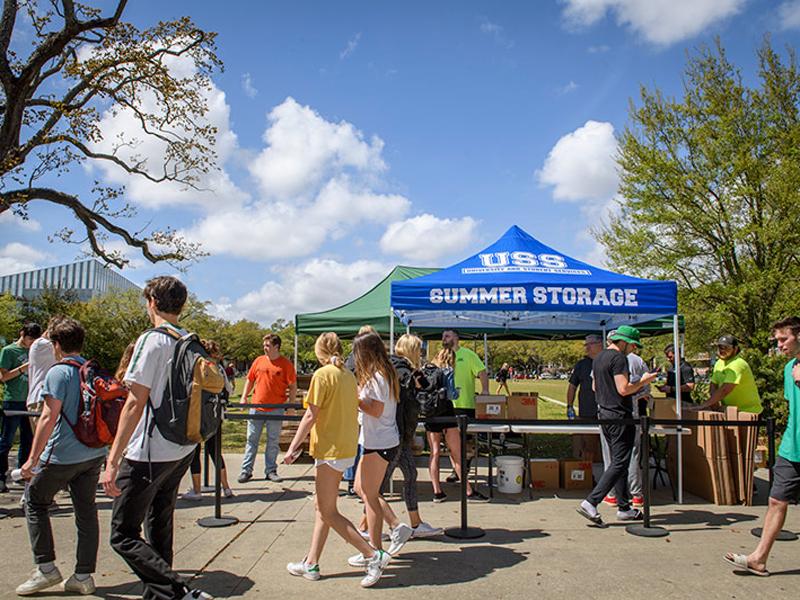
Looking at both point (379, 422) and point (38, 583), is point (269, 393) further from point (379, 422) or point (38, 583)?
point (38, 583)

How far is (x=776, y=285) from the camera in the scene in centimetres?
1589

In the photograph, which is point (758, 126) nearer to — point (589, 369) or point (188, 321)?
point (589, 369)

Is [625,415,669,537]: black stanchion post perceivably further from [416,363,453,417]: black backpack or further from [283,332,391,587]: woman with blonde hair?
[283,332,391,587]: woman with blonde hair

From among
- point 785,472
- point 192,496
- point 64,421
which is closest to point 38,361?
point 192,496

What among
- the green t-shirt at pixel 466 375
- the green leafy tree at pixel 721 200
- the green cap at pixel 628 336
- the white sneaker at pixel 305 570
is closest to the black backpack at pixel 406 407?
the white sneaker at pixel 305 570

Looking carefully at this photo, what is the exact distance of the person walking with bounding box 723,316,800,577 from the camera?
4316 millimetres

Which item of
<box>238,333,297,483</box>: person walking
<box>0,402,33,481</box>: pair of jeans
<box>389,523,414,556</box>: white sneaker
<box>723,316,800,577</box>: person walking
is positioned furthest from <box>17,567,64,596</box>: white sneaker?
<box>723,316,800,577</box>: person walking

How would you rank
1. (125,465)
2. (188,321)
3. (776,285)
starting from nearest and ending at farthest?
1. (125,465)
2. (776,285)
3. (188,321)

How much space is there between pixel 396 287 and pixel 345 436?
3757 mm

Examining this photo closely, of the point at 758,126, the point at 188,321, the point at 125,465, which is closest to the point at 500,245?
the point at 125,465

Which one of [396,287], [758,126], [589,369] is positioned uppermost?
[758,126]

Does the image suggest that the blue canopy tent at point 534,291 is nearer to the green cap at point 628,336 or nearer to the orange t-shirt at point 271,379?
the green cap at point 628,336

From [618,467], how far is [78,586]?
4.51m

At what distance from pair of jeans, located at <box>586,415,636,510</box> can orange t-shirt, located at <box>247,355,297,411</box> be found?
4.23 metres
